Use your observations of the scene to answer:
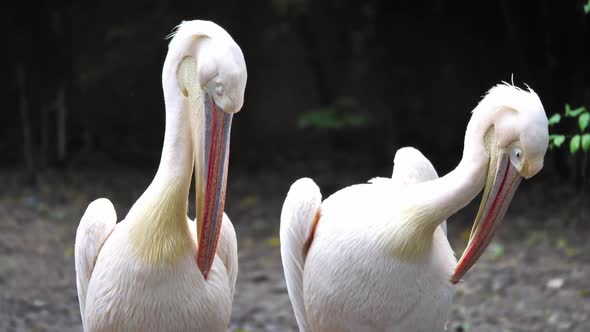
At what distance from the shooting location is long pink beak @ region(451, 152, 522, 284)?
2943mm

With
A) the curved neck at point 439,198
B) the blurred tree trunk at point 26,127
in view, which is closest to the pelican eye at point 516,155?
the curved neck at point 439,198

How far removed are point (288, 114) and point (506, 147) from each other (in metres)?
6.46

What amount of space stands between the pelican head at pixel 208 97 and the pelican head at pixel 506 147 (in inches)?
35.6

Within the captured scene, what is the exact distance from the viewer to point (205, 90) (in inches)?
114

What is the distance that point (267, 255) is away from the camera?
613cm

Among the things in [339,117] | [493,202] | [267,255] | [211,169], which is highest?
[211,169]

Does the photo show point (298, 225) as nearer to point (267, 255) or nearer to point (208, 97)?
point (208, 97)

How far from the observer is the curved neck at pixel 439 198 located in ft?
9.80

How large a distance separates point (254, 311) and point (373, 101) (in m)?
3.66

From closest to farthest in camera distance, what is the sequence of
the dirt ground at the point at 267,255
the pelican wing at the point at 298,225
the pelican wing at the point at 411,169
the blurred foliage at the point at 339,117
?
1. the pelican wing at the point at 298,225
2. the pelican wing at the point at 411,169
3. the dirt ground at the point at 267,255
4. the blurred foliage at the point at 339,117

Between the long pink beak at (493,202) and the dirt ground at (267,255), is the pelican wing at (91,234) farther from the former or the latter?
the dirt ground at (267,255)

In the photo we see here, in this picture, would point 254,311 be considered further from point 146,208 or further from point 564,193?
point 564,193

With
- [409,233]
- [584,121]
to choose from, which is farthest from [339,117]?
[409,233]

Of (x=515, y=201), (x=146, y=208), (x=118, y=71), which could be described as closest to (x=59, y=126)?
(x=118, y=71)
